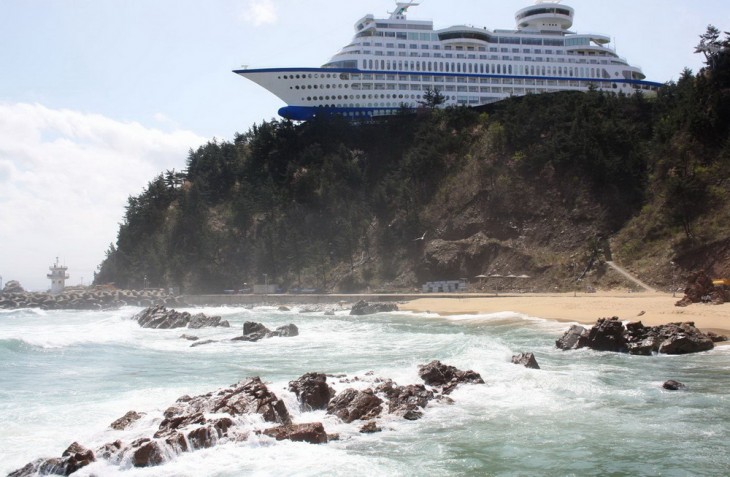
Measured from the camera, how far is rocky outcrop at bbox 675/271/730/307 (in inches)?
1186

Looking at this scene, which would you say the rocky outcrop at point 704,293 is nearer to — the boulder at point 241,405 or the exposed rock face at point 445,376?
the exposed rock face at point 445,376

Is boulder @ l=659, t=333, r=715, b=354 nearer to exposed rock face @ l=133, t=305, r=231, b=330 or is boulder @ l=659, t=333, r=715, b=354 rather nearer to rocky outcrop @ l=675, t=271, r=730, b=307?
rocky outcrop @ l=675, t=271, r=730, b=307

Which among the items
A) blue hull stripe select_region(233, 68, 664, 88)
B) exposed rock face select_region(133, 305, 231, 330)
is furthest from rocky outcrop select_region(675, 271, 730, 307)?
blue hull stripe select_region(233, 68, 664, 88)

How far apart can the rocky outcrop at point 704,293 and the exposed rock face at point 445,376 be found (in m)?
17.7

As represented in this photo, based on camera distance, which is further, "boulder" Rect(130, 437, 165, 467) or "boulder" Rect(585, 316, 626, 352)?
"boulder" Rect(585, 316, 626, 352)

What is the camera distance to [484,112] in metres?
78.8

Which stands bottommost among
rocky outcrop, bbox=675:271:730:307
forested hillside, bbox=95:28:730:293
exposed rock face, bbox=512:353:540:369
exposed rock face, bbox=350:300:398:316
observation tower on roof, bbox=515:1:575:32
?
exposed rock face, bbox=512:353:540:369

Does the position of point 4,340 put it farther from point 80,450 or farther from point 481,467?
point 481,467

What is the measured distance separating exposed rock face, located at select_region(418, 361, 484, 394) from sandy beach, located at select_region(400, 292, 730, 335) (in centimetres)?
1206

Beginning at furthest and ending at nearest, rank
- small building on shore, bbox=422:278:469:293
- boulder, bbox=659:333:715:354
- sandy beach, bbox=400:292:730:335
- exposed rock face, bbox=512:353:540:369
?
→ small building on shore, bbox=422:278:469:293, sandy beach, bbox=400:292:730:335, boulder, bbox=659:333:715:354, exposed rock face, bbox=512:353:540:369

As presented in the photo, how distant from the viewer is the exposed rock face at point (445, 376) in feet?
56.6

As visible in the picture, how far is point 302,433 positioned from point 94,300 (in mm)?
71480

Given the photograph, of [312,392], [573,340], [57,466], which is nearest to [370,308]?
[573,340]

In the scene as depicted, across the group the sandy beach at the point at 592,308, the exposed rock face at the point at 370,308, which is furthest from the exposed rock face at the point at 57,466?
the exposed rock face at the point at 370,308
